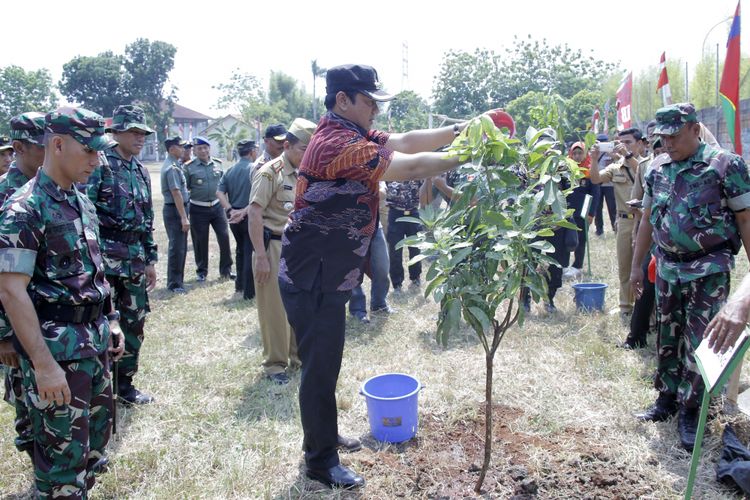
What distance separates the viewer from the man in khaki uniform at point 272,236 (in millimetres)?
4207

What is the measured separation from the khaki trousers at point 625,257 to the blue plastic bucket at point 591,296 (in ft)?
0.96

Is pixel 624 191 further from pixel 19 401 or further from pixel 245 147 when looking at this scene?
pixel 19 401

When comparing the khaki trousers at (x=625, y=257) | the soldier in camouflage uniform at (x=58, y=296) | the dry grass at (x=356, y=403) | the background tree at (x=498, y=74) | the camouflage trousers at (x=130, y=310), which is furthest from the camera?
the background tree at (x=498, y=74)

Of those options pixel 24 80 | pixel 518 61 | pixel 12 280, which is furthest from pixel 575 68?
pixel 24 80

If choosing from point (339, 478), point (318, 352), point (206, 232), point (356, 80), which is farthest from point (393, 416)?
point (206, 232)

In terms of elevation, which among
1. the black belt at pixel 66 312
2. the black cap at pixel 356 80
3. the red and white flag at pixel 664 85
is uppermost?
the red and white flag at pixel 664 85

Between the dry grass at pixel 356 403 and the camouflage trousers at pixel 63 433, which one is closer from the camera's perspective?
the camouflage trousers at pixel 63 433

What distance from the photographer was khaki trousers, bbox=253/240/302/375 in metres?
4.39

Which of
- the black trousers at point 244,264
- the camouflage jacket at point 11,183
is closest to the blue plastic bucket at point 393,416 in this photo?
the camouflage jacket at point 11,183

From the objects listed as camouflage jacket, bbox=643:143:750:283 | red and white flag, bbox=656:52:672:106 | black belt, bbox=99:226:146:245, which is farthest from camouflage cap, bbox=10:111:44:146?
red and white flag, bbox=656:52:672:106

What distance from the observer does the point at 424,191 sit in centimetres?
687

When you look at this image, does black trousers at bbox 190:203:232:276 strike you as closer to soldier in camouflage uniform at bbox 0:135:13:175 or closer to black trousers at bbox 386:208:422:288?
black trousers at bbox 386:208:422:288

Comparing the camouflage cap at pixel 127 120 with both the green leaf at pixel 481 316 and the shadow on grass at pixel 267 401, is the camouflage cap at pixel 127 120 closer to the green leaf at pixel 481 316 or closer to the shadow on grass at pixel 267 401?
the shadow on grass at pixel 267 401

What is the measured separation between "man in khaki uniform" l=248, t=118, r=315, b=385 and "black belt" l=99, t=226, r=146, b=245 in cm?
87
